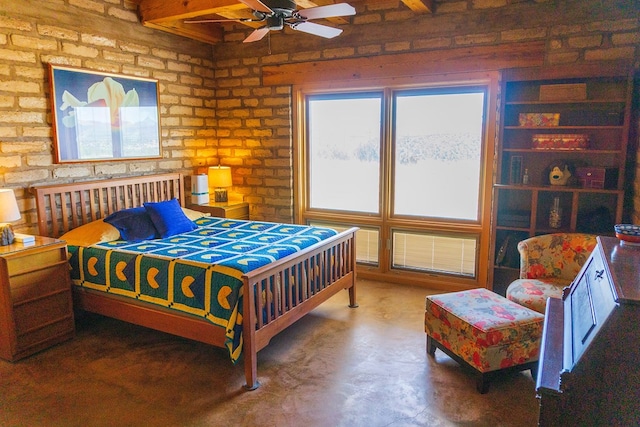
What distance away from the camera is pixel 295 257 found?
3.24m

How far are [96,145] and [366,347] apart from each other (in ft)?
9.98

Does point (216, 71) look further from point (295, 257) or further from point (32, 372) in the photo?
point (32, 372)

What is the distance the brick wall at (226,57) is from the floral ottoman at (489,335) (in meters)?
1.69

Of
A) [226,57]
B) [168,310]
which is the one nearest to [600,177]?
[168,310]

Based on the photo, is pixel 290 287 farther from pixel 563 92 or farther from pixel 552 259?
pixel 563 92

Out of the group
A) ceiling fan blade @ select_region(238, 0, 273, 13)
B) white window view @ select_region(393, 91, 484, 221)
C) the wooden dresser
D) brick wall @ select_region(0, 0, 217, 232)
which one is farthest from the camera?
white window view @ select_region(393, 91, 484, 221)

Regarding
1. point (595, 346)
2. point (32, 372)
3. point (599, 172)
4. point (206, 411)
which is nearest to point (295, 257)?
point (206, 411)

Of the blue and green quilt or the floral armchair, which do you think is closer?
the blue and green quilt

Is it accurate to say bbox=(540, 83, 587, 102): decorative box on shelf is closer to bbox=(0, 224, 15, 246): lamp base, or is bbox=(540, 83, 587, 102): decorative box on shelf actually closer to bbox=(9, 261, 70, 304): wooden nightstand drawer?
bbox=(9, 261, 70, 304): wooden nightstand drawer

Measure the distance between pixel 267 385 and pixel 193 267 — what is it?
2.93 feet

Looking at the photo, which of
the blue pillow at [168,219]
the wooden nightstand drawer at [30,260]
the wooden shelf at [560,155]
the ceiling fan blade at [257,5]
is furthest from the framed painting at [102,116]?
the wooden shelf at [560,155]

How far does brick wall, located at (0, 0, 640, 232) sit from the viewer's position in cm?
365

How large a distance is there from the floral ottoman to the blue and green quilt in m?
1.24

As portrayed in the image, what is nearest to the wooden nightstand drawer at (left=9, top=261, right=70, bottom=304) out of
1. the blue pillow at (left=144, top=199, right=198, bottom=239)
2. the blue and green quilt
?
the blue and green quilt
